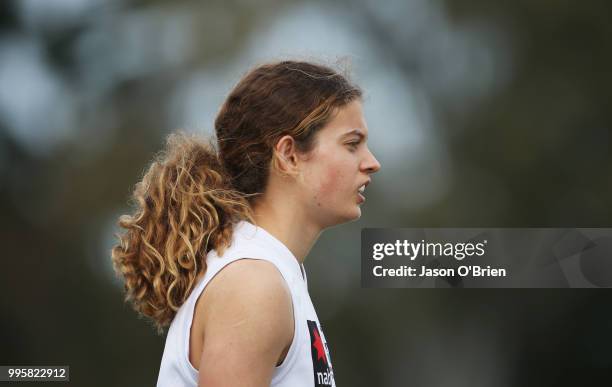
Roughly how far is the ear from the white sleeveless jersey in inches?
8.3

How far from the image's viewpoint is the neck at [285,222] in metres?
2.04

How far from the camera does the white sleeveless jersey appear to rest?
1789 mm

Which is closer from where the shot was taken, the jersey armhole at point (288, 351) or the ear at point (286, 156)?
the jersey armhole at point (288, 351)

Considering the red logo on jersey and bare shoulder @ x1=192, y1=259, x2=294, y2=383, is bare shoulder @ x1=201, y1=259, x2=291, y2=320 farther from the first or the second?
the red logo on jersey

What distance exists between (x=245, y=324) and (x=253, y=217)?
17.1 inches

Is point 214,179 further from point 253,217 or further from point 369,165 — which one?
point 369,165

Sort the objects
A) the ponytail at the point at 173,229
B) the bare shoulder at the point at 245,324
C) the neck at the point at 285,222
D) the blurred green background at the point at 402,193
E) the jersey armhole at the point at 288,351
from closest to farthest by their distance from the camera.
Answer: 1. the bare shoulder at the point at 245,324
2. the jersey armhole at the point at 288,351
3. the ponytail at the point at 173,229
4. the neck at the point at 285,222
5. the blurred green background at the point at 402,193

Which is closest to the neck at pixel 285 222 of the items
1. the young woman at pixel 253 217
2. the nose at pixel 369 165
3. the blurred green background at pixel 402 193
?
the young woman at pixel 253 217

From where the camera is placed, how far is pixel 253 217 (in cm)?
205

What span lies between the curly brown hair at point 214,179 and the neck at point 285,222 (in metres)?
0.04

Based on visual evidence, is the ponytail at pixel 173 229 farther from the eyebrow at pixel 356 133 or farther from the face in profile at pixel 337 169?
the eyebrow at pixel 356 133

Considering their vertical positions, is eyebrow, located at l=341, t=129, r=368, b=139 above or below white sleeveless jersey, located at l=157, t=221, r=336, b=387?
above

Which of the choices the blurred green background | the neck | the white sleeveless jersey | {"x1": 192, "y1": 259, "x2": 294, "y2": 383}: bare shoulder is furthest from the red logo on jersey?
the blurred green background

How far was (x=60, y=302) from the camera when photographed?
873cm
